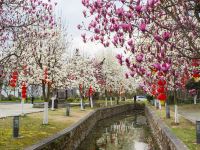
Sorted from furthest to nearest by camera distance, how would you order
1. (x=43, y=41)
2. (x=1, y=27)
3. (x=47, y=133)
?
(x=43, y=41) → (x=47, y=133) → (x=1, y=27)

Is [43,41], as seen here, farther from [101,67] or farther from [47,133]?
[101,67]

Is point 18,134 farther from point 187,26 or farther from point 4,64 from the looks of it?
point 187,26

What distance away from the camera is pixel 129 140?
31.0 metres

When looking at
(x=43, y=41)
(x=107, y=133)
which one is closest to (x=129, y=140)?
(x=107, y=133)

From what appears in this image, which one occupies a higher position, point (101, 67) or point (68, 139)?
point (101, 67)

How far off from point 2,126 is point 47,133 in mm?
2907

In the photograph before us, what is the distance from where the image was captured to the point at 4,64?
15.5 meters

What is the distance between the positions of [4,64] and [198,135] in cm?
824

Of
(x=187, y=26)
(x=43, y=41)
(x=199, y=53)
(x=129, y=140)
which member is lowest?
(x=129, y=140)

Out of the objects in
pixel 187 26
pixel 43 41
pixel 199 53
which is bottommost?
pixel 199 53

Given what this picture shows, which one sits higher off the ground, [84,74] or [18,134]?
[84,74]

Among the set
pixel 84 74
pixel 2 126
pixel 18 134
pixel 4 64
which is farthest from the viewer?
pixel 84 74

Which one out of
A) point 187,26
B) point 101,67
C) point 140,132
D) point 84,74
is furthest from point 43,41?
point 101,67

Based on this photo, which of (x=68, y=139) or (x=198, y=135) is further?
(x=68, y=139)
